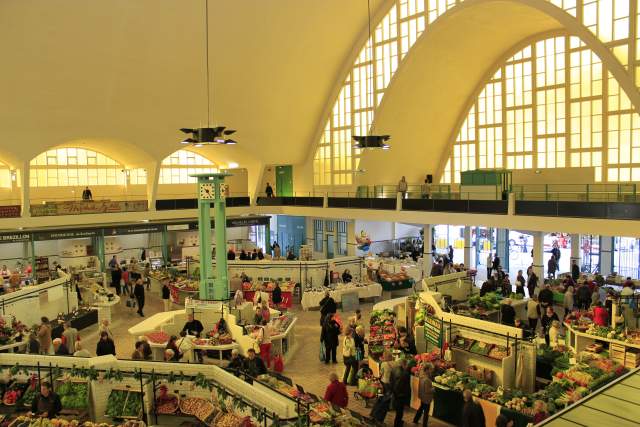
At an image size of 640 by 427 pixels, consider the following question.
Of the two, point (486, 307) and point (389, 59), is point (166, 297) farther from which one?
point (389, 59)

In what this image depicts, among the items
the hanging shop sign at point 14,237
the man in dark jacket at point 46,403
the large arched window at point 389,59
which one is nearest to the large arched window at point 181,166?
the large arched window at point 389,59

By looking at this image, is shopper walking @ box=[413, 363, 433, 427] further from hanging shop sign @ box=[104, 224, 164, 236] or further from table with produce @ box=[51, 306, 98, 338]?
hanging shop sign @ box=[104, 224, 164, 236]

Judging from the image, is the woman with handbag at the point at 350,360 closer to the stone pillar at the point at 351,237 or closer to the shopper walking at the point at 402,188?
the shopper walking at the point at 402,188

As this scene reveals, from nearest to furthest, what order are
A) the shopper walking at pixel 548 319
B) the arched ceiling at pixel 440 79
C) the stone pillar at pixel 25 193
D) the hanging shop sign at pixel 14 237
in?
the shopper walking at pixel 548 319
the hanging shop sign at pixel 14 237
the stone pillar at pixel 25 193
the arched ceiling at pixel 440 79

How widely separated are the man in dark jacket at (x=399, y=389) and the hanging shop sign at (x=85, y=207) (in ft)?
63.7

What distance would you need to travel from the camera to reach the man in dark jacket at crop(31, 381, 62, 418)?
361 inches

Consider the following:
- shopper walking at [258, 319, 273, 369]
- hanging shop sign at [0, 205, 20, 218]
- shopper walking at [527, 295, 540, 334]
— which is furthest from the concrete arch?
hanging shop sign at [0, 205, 20, 218]

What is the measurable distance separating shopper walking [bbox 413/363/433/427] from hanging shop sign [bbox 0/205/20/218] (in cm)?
1967

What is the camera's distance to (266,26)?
2494cm

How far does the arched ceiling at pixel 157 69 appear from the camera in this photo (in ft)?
68.0

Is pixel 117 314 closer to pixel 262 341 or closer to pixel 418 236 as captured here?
pixel 262 341

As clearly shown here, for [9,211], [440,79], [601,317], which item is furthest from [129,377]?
[440,79]

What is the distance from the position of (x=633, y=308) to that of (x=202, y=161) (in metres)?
26.3

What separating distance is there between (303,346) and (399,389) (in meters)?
5.52
